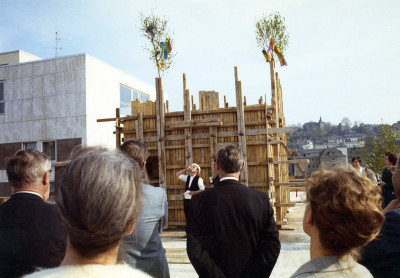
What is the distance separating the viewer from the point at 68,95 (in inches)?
853

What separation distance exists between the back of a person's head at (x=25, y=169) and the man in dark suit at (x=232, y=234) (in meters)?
1.51

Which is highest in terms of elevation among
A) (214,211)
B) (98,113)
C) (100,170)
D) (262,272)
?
(98,113)

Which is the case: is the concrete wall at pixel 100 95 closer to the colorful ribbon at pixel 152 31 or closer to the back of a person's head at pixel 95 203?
the colorful ribbon at pixel 152 31

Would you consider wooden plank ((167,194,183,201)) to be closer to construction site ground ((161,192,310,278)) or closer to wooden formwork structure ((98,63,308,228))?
wooden formwork structure ((98,63,308,228))

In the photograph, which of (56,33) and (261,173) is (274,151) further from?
(56,33)

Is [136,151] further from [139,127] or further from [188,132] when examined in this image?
[139,127]

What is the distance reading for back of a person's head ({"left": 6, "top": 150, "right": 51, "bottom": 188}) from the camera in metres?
2.89

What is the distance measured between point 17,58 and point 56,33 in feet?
13.1

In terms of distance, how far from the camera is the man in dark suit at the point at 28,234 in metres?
2.57

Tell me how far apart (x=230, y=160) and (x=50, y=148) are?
2064 centimetres

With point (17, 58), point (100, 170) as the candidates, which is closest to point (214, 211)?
point (100, 170)

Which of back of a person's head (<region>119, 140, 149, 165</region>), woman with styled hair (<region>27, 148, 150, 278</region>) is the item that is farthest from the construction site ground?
woman with styled hair (<region>27, 148, 150, 278</region>)

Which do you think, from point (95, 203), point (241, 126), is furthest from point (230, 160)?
point (241, 126)

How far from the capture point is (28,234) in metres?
2.61
